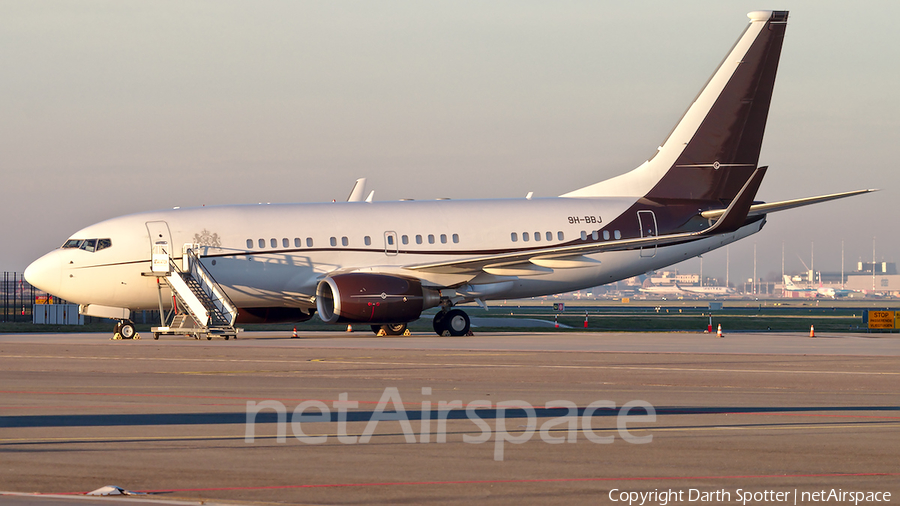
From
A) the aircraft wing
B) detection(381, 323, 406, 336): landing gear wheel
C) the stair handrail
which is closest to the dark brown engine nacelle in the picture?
the aircraft wing

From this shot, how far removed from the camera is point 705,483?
341 inches

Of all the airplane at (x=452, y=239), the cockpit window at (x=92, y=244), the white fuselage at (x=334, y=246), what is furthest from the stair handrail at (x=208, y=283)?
the cockpit window at (x=92, y=244)

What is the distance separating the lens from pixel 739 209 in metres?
34.5

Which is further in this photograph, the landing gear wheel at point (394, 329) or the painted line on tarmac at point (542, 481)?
the landing gear wheel at point (394, 329)

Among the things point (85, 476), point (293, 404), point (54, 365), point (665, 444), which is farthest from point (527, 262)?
point (85, 476)

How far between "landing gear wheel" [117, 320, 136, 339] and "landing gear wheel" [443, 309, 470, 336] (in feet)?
35.0

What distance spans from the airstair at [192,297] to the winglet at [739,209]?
16.5m

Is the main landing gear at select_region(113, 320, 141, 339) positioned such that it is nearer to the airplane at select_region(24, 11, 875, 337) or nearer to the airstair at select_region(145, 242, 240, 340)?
the airplane at select_region(24, 11, 875, 337)

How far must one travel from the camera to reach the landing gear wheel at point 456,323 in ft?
121

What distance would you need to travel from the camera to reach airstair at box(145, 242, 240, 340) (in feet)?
108

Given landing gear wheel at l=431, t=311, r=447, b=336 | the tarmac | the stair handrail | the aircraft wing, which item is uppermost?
the aircraft wing

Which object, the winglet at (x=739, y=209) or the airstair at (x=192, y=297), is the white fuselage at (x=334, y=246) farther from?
the winglet at (x=739, y=209)

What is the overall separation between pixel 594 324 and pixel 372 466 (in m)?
44.1

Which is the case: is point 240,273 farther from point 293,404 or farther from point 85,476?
point 85,476
